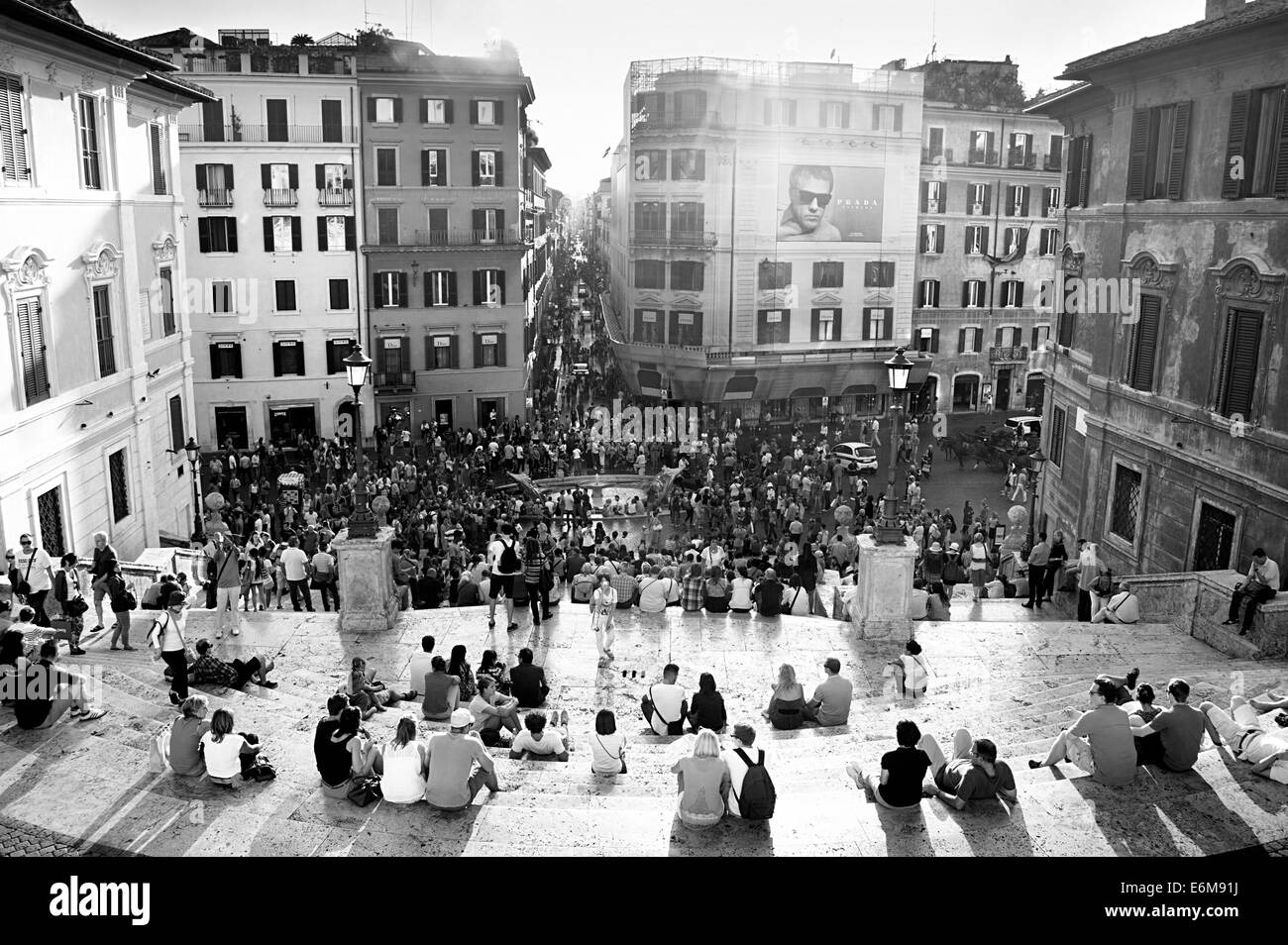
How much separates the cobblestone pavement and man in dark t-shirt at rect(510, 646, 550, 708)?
5.05m

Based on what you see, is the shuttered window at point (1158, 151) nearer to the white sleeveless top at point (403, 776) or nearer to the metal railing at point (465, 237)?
the white sleeveless top at point (403, 776)

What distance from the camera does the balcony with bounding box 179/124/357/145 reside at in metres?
41.8

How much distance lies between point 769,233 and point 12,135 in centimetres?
3347

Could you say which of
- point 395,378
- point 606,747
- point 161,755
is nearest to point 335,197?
point 395,378

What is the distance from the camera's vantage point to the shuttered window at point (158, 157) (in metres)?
27.3

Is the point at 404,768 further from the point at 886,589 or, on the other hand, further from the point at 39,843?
the point at 886,589

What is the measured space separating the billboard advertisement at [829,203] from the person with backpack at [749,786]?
4053 centimetres

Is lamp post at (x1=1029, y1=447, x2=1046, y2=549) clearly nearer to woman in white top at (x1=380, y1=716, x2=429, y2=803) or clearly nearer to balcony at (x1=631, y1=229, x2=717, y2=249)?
woman in white top at (x1=380, y1=716, x2=429, y2=803)

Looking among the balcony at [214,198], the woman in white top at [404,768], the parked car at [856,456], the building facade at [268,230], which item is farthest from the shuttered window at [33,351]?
the parked car at [856,456]

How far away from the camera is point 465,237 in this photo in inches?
1766

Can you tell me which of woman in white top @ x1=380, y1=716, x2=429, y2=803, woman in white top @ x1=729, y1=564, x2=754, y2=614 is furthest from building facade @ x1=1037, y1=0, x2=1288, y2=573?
woman in white top @ x1=380, y1=716, x2=429, y2=803
